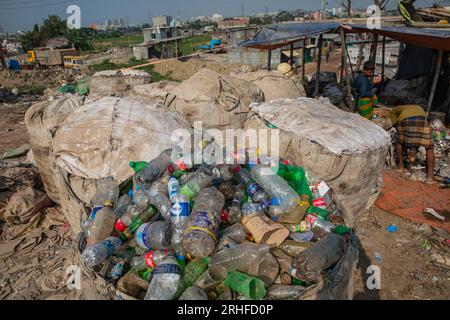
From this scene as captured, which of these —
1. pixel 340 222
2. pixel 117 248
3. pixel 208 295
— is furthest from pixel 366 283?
pixel 117 248

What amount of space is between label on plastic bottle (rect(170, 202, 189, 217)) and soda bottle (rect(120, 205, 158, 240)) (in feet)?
0.80

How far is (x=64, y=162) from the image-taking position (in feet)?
11.0

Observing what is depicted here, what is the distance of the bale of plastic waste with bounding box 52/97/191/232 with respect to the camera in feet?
10.7

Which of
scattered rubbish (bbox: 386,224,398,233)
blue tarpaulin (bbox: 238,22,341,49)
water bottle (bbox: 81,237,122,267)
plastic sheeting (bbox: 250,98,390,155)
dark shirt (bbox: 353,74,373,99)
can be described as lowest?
scattered rubbish (bbox: 386,224,398,233)

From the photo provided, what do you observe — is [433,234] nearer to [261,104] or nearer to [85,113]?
[261,104]

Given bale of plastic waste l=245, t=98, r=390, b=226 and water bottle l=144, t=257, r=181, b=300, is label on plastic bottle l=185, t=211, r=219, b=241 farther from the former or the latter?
bale of plastic waste l=245, t=98, r=390, b=226

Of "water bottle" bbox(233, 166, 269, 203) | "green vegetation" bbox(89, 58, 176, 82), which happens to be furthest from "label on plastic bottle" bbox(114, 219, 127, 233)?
"green vegetation" bbox(89, 58, 176, 82)

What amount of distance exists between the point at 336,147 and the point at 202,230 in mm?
1968

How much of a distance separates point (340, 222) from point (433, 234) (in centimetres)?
223

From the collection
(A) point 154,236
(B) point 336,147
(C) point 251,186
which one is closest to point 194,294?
(A) point 154,236

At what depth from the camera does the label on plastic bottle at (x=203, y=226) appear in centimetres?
199

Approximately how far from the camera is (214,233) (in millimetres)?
2055

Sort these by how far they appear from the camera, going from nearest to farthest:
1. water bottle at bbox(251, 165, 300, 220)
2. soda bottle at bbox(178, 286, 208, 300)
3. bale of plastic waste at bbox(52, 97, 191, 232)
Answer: soda bottle at bbox(178, 286, 208, 300), water bottle at bbox(251, 165, 300, 220), bale of plastic waste at bbox(52, 97, 191, 232)

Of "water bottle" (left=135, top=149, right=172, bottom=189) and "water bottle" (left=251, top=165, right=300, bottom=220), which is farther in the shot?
"water bottle" (left=135, top=149, right=172, bottom=189)
